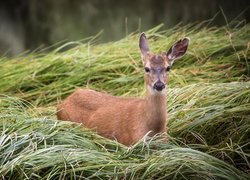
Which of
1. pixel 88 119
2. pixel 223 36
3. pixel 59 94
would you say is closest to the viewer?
pixel 88 119

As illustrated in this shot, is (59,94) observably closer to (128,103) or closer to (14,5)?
(128,103)

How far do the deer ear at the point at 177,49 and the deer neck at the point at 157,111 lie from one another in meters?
0.35

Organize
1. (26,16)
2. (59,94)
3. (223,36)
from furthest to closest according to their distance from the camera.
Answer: (26,16) < (223,36) < (59,94)

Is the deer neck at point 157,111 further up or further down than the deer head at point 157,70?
further down

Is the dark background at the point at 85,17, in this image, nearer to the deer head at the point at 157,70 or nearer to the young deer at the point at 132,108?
the young deer at the point at 132,108

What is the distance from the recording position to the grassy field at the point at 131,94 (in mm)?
5969

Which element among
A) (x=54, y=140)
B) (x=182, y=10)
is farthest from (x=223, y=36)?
(x=182, y=10)

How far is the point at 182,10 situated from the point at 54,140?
896 centimetres

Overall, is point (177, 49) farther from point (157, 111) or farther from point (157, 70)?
point (157, 111)

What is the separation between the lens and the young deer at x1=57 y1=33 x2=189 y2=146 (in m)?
6.80

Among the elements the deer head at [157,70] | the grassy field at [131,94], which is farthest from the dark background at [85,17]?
the deer head at [157,70]

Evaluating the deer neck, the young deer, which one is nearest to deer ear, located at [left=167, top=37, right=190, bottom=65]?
the young deer

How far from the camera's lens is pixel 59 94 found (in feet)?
27.1

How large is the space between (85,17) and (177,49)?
29.5ft
